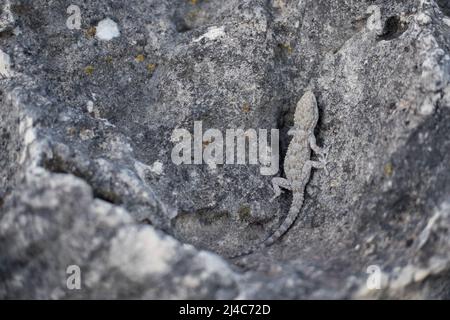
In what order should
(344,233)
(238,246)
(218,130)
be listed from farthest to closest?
(218,130) → (238,246) → (344,233)

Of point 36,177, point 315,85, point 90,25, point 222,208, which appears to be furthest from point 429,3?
point 36,177

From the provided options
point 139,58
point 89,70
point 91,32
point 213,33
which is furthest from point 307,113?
point 91,32

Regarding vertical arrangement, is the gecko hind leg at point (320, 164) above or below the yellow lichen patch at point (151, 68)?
below

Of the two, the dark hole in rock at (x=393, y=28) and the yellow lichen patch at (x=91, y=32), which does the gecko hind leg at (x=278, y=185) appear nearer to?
the dark hole in rock at (x=393, y=28)

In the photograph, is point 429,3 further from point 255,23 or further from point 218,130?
point 218,130

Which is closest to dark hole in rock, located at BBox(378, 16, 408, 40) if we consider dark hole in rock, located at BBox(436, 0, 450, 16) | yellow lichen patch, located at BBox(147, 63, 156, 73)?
dark hole in rock, located at BBox(436, 0, 450, 16)

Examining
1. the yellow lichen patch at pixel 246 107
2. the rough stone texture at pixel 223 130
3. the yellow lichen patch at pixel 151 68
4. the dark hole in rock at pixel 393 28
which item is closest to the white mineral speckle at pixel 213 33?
the rough stone texture at pixel 223 130
